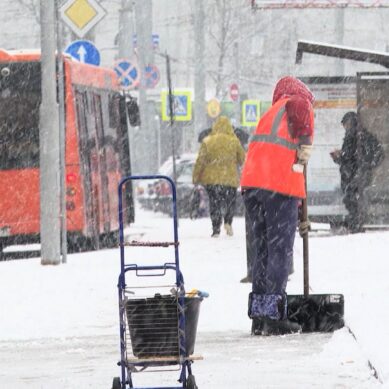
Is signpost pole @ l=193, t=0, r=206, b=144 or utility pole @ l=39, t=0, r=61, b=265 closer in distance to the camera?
utility pole @ l=39, t=0, r=61, b=265

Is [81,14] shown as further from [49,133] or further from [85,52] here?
[85,52]

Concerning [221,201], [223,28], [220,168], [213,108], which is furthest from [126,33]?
[220,168]

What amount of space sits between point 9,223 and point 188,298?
13629 mm

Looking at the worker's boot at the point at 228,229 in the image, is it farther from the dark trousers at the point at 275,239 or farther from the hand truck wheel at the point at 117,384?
the hand truck wheel at the point at 117,384

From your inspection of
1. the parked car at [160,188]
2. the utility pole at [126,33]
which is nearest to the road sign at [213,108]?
the utility pole at [126,33]

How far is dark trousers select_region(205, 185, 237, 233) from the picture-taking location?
71.5 ft

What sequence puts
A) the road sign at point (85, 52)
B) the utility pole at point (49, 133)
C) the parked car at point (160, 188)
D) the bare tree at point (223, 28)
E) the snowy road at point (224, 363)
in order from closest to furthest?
the snowy road at point (224, 363) < the utility pole at point (49, 133) < the road sign at point (85, 52) < the parked car at point (160, 188) < the bare tree at point (223, 28)

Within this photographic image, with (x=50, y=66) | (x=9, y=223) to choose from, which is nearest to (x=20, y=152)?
(x=9, y=223)

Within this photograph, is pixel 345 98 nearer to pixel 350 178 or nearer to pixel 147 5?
pixel 350 178

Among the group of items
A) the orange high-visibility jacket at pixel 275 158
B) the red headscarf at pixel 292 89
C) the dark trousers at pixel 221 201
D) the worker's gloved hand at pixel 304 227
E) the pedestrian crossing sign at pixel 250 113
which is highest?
the pedestrian crossing sign at pixel 250 113

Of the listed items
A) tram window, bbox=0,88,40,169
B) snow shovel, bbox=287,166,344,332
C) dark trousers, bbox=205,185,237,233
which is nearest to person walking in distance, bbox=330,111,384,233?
dark trousers, bbox=205,185,237,233

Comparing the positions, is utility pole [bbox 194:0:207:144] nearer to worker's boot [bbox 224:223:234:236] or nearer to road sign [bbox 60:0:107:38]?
worker's boot [bbox 224:223:234:236]

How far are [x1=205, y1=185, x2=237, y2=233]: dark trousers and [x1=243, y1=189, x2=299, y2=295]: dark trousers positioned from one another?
1135 centimetres

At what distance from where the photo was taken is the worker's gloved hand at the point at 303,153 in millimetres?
10133
